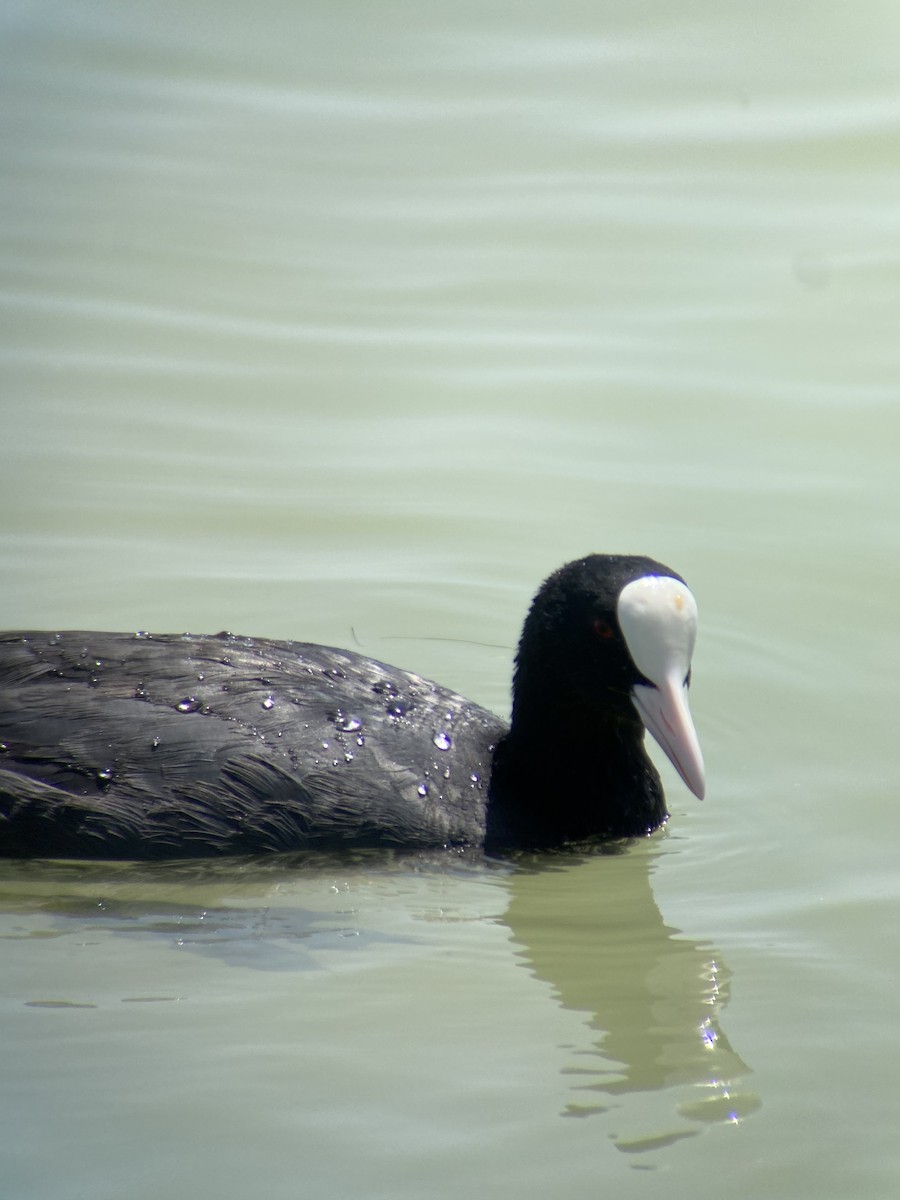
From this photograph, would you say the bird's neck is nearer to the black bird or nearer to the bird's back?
the black bird

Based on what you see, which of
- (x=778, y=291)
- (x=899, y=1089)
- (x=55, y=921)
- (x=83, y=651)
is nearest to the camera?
(x=899, y=1089)

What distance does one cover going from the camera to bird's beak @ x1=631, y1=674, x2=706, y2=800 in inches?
179

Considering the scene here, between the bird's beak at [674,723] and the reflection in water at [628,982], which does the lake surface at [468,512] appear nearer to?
the reflection in water at [628,982]

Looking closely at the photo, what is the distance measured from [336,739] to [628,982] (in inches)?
42.0

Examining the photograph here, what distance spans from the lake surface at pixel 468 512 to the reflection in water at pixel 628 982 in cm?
1

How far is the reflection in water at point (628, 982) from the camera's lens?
11.6ft

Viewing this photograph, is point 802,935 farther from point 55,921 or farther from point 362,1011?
point 55,921

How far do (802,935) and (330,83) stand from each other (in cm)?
778

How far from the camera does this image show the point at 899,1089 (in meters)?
3.52

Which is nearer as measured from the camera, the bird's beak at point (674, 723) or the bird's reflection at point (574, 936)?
the bird's reflection at point (574, 936)

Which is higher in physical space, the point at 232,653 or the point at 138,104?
the point at 138,104

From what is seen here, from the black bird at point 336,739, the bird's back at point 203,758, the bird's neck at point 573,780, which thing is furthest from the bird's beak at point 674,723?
the bird's back at point 203,758

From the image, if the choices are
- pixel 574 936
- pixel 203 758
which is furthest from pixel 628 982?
pixel 203 758

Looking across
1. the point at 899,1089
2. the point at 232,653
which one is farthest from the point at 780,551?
the point at 899,1089
